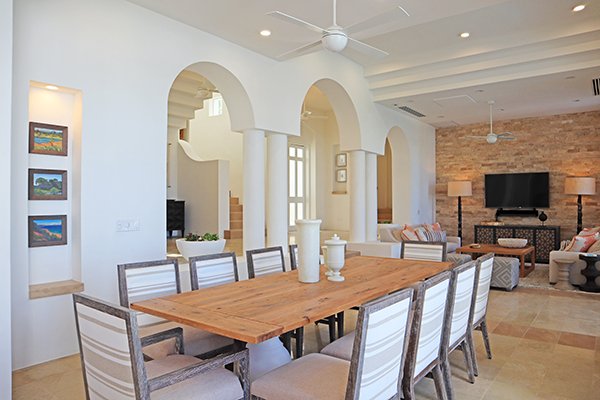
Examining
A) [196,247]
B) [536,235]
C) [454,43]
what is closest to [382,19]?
[196,247]

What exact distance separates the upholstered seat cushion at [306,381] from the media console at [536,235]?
8431 mm

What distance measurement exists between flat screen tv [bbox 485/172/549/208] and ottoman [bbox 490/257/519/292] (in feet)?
12.7

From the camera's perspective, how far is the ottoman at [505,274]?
6.19 metres

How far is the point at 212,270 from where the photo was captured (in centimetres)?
318

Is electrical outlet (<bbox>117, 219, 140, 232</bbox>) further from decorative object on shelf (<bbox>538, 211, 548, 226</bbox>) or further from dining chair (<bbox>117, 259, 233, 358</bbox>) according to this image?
decorative object on shelf (<bbox>538, 211, 548, 226</bbox>)

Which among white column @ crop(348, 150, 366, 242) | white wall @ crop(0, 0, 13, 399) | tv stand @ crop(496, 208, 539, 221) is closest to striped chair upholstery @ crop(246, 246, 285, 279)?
white wall @ crop(0, 0, 13, 399)

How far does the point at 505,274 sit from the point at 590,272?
3.63 ft

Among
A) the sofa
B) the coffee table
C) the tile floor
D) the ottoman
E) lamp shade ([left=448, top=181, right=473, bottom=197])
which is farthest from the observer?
lamp shade ([left=448, top=181, right=473, bottom=197])

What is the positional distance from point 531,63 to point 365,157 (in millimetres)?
3007

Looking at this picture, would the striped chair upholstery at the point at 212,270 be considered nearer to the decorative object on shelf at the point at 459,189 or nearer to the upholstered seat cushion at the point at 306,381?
the upholstered seat cushion at the point at 306,381

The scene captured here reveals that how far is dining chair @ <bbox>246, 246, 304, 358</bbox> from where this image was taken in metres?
3.41

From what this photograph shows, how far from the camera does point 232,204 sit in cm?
1070

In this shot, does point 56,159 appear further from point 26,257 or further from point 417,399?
point 417,399

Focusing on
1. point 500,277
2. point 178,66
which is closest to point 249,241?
point 178,66
